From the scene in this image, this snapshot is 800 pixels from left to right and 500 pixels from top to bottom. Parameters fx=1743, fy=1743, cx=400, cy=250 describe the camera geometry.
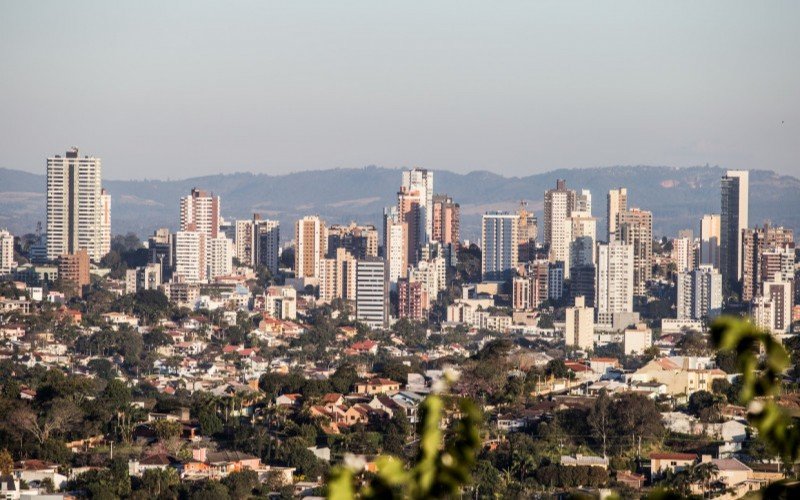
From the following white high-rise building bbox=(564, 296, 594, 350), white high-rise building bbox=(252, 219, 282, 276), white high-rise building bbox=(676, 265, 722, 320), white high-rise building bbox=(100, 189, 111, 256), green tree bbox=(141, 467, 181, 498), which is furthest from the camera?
white high-rise building bbox=(252, 219, 282, 276)

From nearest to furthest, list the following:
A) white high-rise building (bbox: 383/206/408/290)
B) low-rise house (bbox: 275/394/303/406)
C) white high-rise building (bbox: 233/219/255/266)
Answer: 1. low-rise house (bbox: 275/394/303/406)
2. white high-rise building (bbox: 383/206/408/290)
3. white high-rise building (bbox: 233/219/255/266)

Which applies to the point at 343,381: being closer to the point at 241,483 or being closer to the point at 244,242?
the point at 241,483

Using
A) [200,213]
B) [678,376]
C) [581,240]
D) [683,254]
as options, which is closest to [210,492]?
[678,376]

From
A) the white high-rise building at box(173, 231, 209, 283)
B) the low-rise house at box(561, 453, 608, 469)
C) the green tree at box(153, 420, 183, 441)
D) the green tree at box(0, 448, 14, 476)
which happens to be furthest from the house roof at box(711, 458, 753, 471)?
the white high-rise building at box(173, 231, 209, 283)

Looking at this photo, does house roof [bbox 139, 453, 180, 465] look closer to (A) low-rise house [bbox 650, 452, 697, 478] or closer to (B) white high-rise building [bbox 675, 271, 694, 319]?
(A) low-rise house [bbox 650, 452, 697, 478]

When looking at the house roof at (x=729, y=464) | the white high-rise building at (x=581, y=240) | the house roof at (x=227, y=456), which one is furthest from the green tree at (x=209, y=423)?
the white high-rise building at (x=581, y=240)
